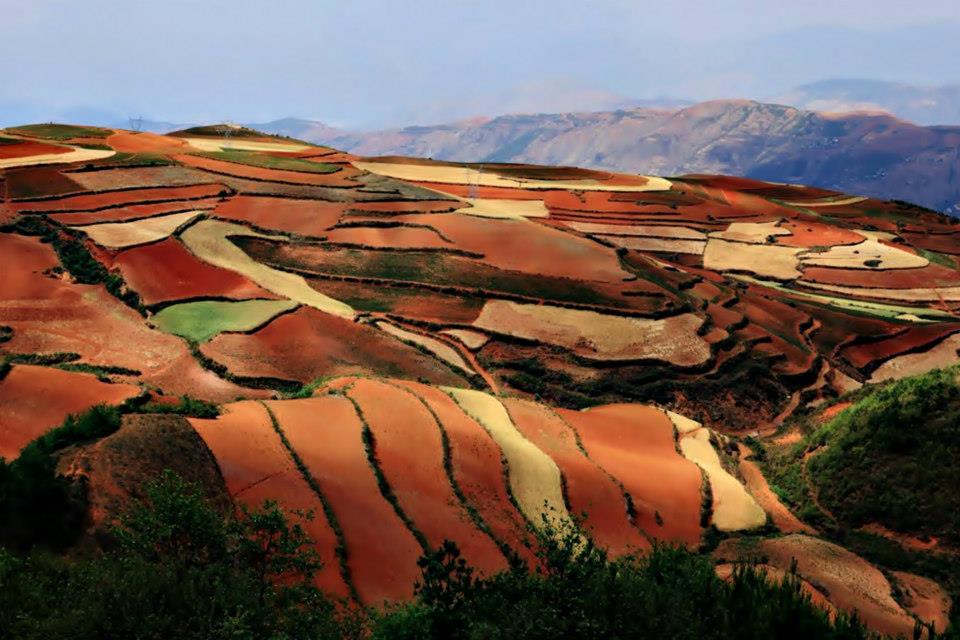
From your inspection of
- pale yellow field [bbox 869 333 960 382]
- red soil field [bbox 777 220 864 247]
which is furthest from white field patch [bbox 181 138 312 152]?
pale yellow field [bbox 869 333 960 382]

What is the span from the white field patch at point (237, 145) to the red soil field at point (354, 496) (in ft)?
202

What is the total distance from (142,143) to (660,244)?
172ft

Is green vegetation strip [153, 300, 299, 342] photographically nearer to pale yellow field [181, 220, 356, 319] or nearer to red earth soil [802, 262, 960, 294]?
pale yellow field [181, 220, 356, 319]

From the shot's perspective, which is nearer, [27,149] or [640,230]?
[27,149]

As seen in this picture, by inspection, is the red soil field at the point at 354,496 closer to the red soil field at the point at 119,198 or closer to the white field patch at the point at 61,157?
the red soil field at the point at 119,198

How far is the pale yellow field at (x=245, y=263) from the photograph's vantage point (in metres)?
42.4

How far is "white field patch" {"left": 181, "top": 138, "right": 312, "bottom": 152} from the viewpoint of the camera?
268 feet

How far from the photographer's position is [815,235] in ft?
278

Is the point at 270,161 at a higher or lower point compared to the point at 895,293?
higher

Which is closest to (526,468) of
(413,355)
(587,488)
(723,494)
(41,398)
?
(587,488)

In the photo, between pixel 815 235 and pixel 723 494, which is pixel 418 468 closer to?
pixel 723 494

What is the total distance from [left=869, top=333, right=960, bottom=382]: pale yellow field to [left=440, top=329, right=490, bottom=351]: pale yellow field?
2630 cm

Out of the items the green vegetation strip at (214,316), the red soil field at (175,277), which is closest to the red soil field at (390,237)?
the red soil field at (175,277)

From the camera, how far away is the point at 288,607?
13.4 meters
